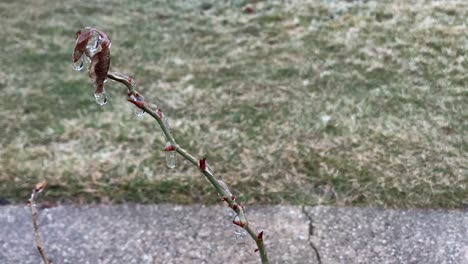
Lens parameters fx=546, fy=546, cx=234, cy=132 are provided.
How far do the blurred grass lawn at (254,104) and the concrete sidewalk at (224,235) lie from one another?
0.08 metres

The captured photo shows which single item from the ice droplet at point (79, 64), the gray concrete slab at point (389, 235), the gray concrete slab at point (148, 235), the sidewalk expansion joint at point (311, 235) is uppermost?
the ice droplet at point (79, 64)

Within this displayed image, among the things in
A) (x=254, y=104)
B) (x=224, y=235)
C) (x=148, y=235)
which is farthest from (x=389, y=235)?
(x=254, y=104)

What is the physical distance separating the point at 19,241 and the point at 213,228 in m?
0.69

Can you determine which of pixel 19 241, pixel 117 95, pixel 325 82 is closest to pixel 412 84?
pixel 325 82

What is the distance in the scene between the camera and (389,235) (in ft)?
6.21

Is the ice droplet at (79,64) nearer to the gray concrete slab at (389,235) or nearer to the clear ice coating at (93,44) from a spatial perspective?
the clear ice coating at (93,44)

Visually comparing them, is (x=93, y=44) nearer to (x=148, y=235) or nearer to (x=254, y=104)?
(x=148, y=235)

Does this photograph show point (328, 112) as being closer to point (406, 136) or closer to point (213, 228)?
point (406, 136)

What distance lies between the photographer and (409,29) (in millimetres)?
3484

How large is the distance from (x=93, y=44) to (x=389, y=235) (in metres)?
1.39

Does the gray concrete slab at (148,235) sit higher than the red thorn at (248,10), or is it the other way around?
the red thorn at (248,10)

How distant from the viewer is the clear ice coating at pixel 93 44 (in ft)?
2.74

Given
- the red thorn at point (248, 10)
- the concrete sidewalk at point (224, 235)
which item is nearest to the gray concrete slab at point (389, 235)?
the concrete sidewalk at point (224, 235)

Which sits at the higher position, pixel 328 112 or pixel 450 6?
pixel 450 6
